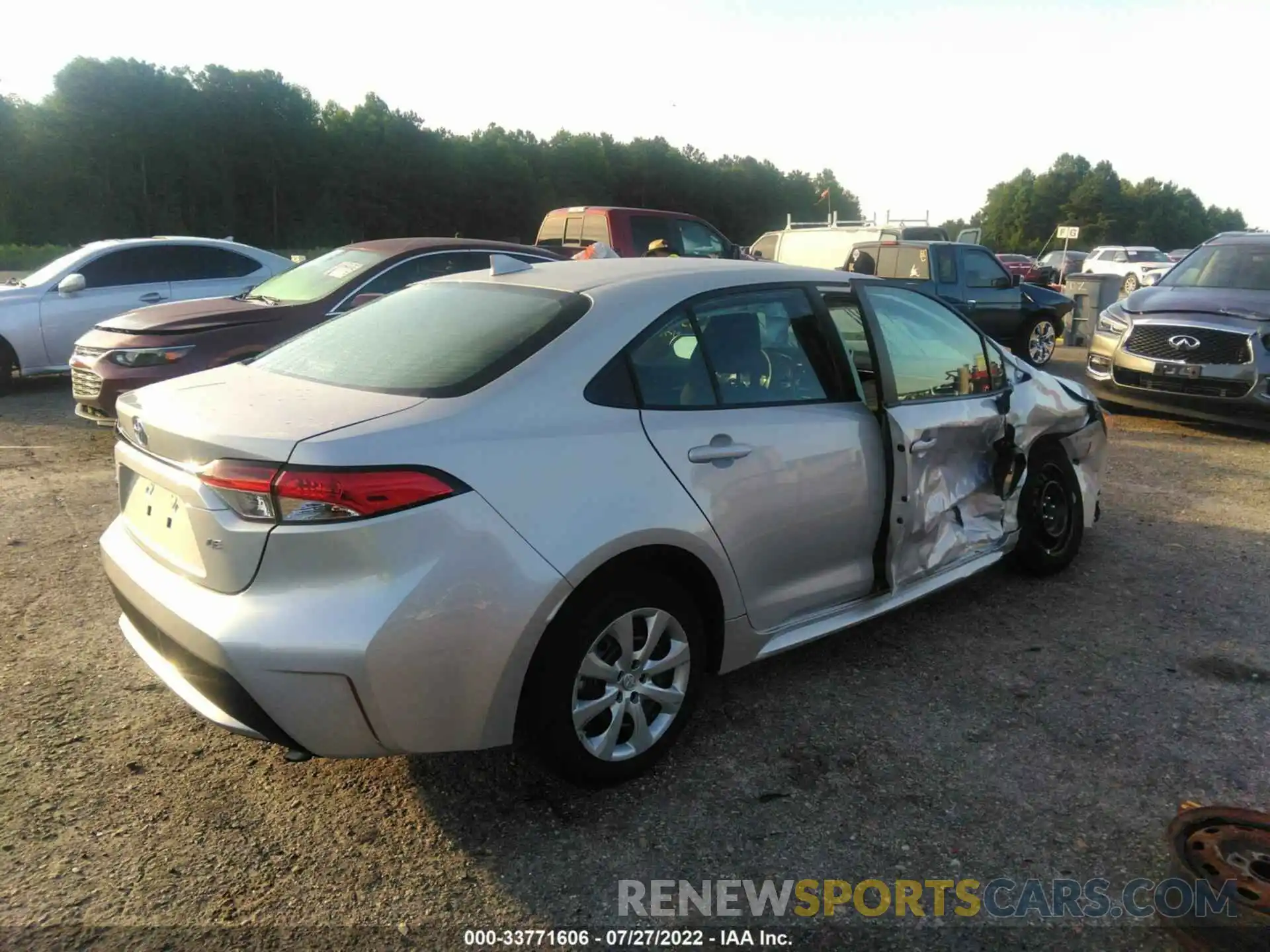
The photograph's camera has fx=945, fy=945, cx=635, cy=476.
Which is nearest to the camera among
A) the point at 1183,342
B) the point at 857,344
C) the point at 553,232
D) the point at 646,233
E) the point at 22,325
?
the point at 857,344

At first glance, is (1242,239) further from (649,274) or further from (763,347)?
(649,274)

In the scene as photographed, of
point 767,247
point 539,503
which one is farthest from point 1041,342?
point 539,503

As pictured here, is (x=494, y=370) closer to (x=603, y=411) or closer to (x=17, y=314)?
(x=603, y=411)

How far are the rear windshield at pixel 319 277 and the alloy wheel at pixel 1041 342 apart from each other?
9.56m

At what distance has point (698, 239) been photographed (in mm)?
13211

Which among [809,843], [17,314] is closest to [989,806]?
[809,843]

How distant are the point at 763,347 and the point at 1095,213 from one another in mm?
108186

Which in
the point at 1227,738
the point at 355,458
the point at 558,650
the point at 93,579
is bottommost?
the point at 93,579

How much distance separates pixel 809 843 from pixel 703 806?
350 mm

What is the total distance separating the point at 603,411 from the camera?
113 inches

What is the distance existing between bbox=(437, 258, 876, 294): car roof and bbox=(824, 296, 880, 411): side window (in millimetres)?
105

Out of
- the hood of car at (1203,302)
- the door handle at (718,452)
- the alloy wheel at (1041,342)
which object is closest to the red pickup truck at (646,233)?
the alloy wheel at (1041,342)

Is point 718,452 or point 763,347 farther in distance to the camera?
point 763,347

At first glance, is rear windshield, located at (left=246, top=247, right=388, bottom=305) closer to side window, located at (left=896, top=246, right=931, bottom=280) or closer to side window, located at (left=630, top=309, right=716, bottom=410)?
side window, located at (left=630, top=309, right=716, bottom=410)
